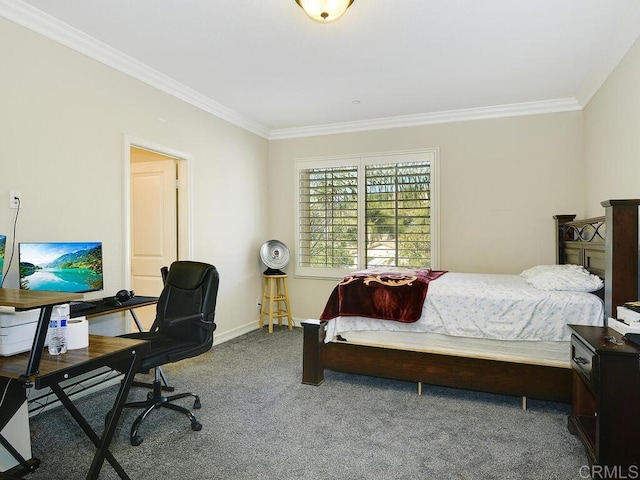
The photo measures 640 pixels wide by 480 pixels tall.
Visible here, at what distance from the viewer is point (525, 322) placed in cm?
283

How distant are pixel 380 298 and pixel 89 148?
8.45 feet

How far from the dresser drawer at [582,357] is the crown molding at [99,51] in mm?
3903

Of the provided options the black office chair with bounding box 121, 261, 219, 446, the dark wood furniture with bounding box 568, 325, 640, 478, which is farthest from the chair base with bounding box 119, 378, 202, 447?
the dark wood furniture with bounding box 568, 325, 640, 478

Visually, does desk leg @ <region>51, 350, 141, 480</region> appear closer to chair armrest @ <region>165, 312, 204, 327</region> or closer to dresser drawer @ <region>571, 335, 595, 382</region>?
chair armrest @ <region>165, 312, 204, 327</region>

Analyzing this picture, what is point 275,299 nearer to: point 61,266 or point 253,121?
point 253,121

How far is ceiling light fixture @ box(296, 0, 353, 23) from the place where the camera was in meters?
2.39

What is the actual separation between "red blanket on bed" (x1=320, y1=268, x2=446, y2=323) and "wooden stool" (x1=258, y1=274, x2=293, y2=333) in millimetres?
2012

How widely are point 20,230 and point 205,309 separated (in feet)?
4.43

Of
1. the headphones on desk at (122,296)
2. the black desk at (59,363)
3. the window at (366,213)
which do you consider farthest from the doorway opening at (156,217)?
the black desk at (59,363)

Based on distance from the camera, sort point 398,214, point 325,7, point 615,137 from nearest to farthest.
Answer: point 325,7 < point 615,137 < point 398,214

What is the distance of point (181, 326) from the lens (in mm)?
2828

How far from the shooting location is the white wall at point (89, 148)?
272 centimetres

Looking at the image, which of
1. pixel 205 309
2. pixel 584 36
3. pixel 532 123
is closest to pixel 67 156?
pixel 205 309

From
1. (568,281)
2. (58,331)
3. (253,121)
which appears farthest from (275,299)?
(58,331)
